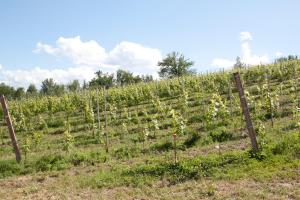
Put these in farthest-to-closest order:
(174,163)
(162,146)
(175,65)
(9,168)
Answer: (175,65) < (162,146) < (9,168) < (174,163)

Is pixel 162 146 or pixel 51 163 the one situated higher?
pixel 162 146

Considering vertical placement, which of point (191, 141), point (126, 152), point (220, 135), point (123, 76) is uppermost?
point (123, 76)

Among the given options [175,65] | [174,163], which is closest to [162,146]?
[174,163]

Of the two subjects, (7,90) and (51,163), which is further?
(7,90)

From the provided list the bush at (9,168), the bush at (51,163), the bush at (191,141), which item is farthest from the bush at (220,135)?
the bush at (9,168)

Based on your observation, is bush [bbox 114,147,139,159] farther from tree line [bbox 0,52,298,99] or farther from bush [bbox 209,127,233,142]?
tree line [bbox 0,52,298,99]

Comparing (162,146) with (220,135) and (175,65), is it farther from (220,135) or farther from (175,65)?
(175,65)

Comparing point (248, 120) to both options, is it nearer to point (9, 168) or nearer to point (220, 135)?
point (220, 135)

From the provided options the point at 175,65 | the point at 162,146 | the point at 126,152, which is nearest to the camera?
the point at 126,152

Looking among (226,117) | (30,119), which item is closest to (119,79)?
(30,119)

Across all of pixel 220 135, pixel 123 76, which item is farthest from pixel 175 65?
pixel 220 135

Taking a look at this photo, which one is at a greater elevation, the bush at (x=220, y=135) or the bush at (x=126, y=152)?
the bush at (x=220, y=135)

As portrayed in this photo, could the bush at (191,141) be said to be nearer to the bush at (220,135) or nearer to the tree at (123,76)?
the bush at (220,135)

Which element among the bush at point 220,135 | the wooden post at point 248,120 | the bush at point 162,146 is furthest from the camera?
the bush at point 220,135
